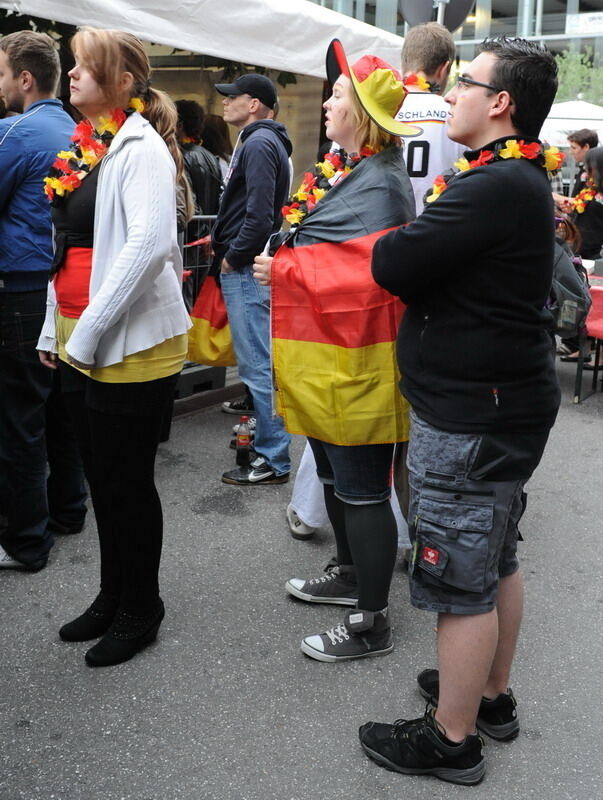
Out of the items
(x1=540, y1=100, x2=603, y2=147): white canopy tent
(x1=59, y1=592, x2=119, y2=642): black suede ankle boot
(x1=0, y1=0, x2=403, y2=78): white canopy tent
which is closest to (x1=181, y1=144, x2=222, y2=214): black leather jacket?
(x1=0, y1=0, x2=403, y2=78): white canopy tent

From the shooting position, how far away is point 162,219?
259 centimetres

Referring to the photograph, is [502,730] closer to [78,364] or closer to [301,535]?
[301,535]

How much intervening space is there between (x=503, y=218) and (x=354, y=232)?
727mm

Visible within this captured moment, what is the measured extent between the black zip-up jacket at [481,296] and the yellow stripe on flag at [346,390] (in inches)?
16.9

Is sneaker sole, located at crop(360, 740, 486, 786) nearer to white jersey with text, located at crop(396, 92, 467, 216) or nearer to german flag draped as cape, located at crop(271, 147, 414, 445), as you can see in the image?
german flag draped as cape, located at crop(271, 147, 414, 445)

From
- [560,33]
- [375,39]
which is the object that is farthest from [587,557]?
[560,33]

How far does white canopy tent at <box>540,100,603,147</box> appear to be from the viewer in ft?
47.1

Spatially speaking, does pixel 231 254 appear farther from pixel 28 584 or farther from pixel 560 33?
pixel 560 33

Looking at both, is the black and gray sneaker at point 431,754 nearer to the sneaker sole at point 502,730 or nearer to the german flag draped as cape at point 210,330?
the sneaker sole at point 502,730

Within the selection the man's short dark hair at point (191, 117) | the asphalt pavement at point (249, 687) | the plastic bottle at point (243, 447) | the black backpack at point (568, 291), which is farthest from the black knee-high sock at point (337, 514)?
the man's short dark hair at point (191, 117)

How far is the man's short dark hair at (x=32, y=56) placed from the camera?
3.36 metres

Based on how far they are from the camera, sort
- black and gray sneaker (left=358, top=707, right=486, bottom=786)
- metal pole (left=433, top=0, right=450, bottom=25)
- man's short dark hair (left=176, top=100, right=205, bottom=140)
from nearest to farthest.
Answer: black and gray sneaker (left=358, top=707, right=486, bottom=786) < man's short dark hair (left=176, top=100, right=205, bottom=140) < metal pole (left=433, top=0, right=450, bottom=25)

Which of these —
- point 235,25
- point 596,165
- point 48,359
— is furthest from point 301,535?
point 596,165

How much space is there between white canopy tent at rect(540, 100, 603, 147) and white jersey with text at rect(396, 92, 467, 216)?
1142 centimetres
